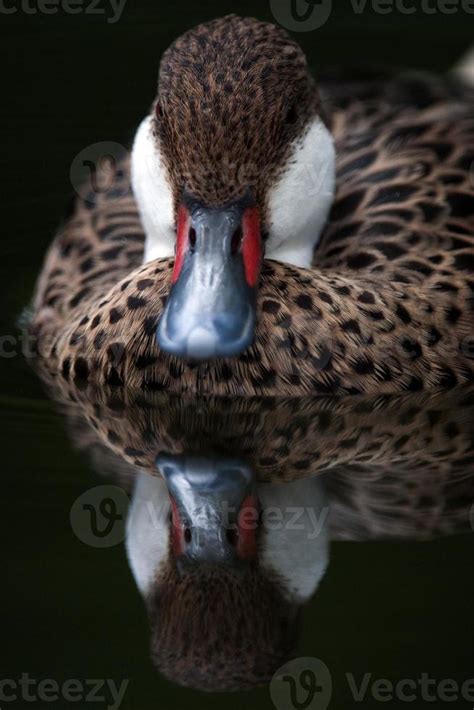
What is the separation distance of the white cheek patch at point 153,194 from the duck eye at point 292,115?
1.61ft

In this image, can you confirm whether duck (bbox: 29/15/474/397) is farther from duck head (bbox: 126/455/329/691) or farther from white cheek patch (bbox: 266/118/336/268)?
duck head (bbox: 126/455/329/691)

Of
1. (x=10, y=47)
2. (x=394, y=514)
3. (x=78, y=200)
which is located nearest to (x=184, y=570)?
(x=394, y=514)

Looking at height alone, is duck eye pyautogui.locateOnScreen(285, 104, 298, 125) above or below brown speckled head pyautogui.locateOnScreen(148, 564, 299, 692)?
above

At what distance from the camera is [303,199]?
7781 millimetres

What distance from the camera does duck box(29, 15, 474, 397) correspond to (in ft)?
24.2

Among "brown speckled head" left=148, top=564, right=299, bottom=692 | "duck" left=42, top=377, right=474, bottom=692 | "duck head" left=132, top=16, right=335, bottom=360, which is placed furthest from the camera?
"duck head" left=132, top=16, right=335, bottom=360

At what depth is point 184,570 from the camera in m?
6.32

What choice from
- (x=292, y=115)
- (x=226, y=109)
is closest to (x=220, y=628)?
(x=226, y=109)

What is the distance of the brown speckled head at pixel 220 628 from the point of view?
573cm

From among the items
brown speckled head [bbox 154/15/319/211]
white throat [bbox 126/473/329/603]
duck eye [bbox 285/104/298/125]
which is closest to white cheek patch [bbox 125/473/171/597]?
white throat [bbox 126/473/329/603]

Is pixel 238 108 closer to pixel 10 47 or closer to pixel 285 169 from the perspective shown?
pixel 285 169

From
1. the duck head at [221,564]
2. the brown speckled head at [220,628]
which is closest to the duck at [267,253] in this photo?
the duck head at [221,564]

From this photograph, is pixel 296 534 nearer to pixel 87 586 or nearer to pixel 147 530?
pixel 147 530

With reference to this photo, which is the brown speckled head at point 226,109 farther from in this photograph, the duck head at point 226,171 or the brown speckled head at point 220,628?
the brown speckled head at point 220,628
